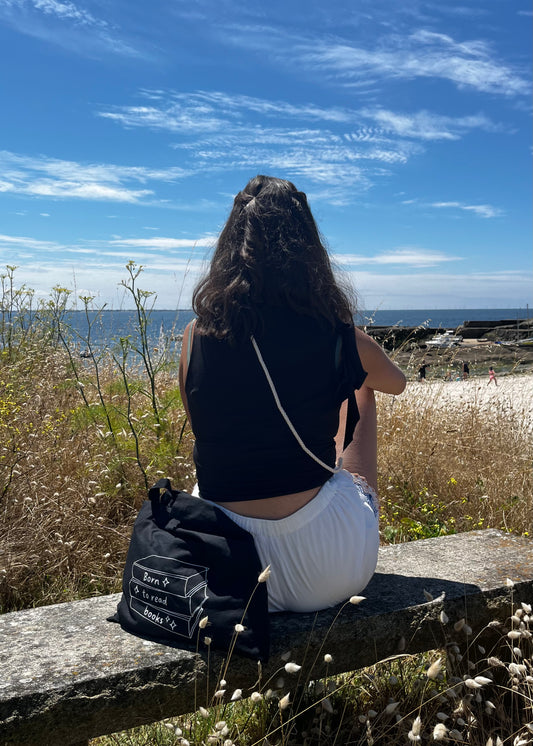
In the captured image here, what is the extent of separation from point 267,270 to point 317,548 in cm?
92

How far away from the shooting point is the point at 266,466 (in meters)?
2.01

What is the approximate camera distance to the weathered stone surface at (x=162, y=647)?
1.74 meters

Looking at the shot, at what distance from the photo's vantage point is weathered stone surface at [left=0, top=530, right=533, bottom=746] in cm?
174

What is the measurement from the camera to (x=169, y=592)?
190 cm

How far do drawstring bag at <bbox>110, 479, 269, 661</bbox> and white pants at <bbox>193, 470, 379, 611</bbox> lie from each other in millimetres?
125

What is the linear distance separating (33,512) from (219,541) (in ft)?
5.29

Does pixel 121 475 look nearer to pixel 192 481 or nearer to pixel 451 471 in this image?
pixel 192 481

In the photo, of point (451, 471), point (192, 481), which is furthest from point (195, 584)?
point (451, 471)

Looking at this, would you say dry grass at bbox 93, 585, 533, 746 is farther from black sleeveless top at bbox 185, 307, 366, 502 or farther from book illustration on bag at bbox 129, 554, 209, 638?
black sleeveless top at bbox 185, 307, 366, 502

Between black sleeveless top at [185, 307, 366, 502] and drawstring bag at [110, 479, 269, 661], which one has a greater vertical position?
black sleeveless top at [185, 307, 366, 502]

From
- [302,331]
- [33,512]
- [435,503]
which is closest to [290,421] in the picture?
Answer: [302,331]

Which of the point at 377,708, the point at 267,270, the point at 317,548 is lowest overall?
the point at 377,708

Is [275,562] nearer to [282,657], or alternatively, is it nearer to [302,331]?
[282,657]

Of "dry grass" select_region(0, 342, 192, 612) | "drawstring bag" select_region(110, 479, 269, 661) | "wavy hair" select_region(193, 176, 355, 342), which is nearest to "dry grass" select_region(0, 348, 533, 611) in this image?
"dry grass" select_region(0, 342, 192, 612)
